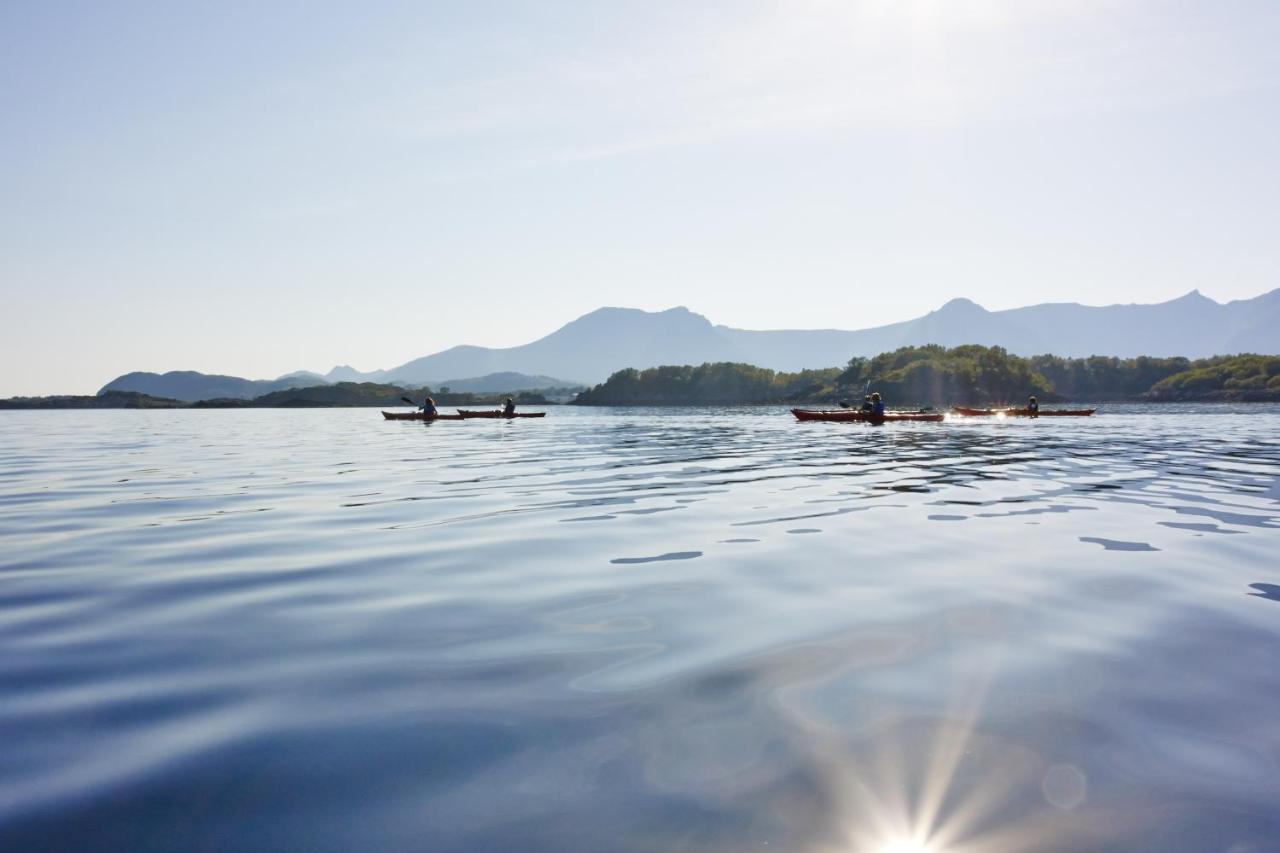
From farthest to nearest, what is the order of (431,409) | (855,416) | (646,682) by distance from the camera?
(431,409)
(855,416)
(646,682)

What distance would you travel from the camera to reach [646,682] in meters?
6.60

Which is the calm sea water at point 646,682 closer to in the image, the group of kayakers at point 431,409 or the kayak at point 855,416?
the kayak at point 855,416

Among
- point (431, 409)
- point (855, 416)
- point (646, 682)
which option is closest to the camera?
point (646, 682)

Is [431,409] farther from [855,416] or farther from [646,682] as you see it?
[646,682]

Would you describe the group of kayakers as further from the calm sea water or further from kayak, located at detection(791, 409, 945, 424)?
the calm sea water

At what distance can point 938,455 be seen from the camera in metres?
31.8

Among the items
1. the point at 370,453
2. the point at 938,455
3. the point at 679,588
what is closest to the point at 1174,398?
the point at 938,455

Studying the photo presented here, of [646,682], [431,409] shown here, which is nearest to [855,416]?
[431,409]

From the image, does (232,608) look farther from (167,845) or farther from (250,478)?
(250,478)

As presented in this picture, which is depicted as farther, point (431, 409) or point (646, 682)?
point (431, 409)

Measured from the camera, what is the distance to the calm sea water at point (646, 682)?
14.3 ft

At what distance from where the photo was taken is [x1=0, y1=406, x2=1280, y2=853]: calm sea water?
14.3ft

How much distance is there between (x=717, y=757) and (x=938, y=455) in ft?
96.4

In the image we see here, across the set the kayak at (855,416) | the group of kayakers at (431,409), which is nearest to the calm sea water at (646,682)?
the kayak at (855,416)
